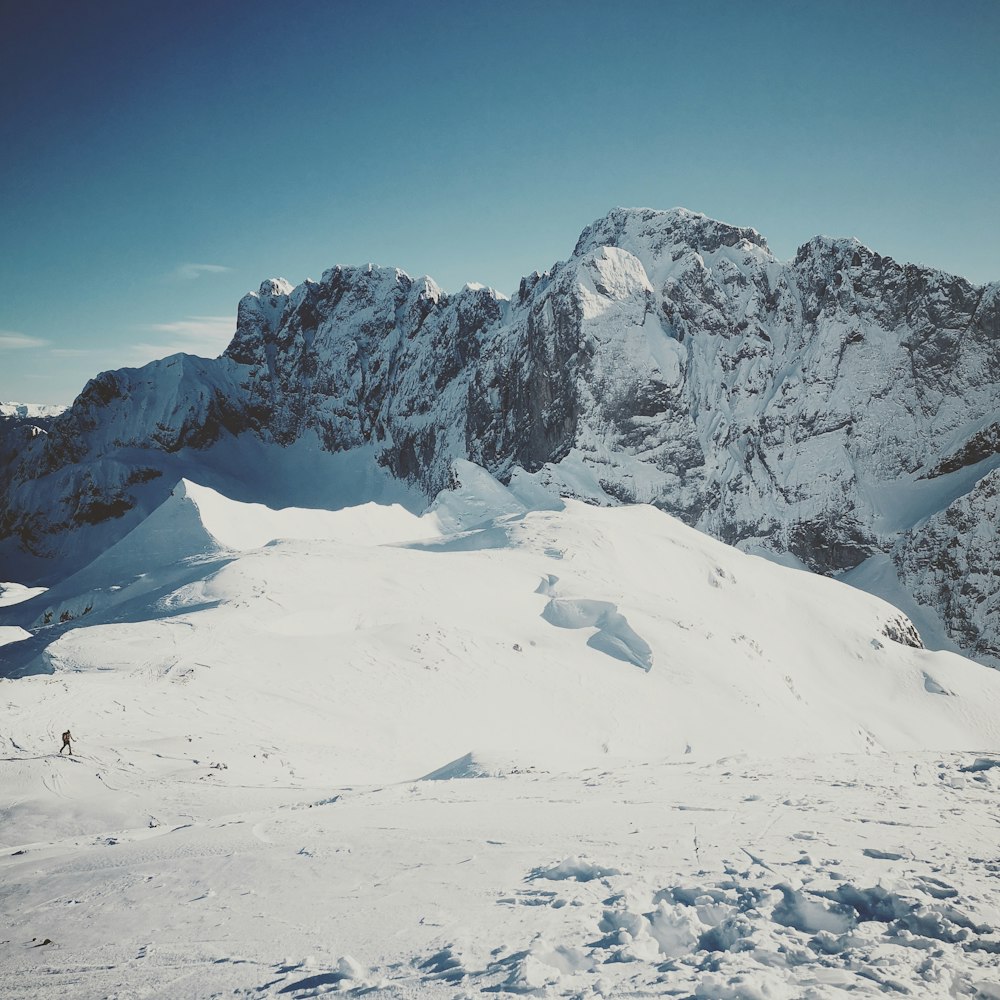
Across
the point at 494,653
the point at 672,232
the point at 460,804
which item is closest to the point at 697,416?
the point at 672,232

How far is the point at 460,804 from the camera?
392 inches

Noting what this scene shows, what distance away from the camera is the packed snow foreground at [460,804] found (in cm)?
527

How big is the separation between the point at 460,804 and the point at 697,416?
3799 inches

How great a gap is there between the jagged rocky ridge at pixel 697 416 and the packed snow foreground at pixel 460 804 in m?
59.6

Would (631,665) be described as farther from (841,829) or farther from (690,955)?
(690,955)

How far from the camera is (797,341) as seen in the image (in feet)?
330

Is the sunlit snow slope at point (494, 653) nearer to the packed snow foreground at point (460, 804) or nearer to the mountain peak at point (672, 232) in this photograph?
the packed snow foreground at point (460, 804)

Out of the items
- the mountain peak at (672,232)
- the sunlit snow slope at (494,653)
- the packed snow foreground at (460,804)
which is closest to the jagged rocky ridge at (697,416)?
the mountain peak at (672,232)

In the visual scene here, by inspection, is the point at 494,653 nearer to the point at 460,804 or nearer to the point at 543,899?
the point at 460,804

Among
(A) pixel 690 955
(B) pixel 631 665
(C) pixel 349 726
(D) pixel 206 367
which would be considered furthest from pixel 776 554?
(D) pixel 206 367

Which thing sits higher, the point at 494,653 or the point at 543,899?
the point at 543,899

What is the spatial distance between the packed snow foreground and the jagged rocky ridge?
59612mm

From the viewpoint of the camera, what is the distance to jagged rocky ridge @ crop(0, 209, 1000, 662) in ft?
282

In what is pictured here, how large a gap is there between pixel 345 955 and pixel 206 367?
514 ft
